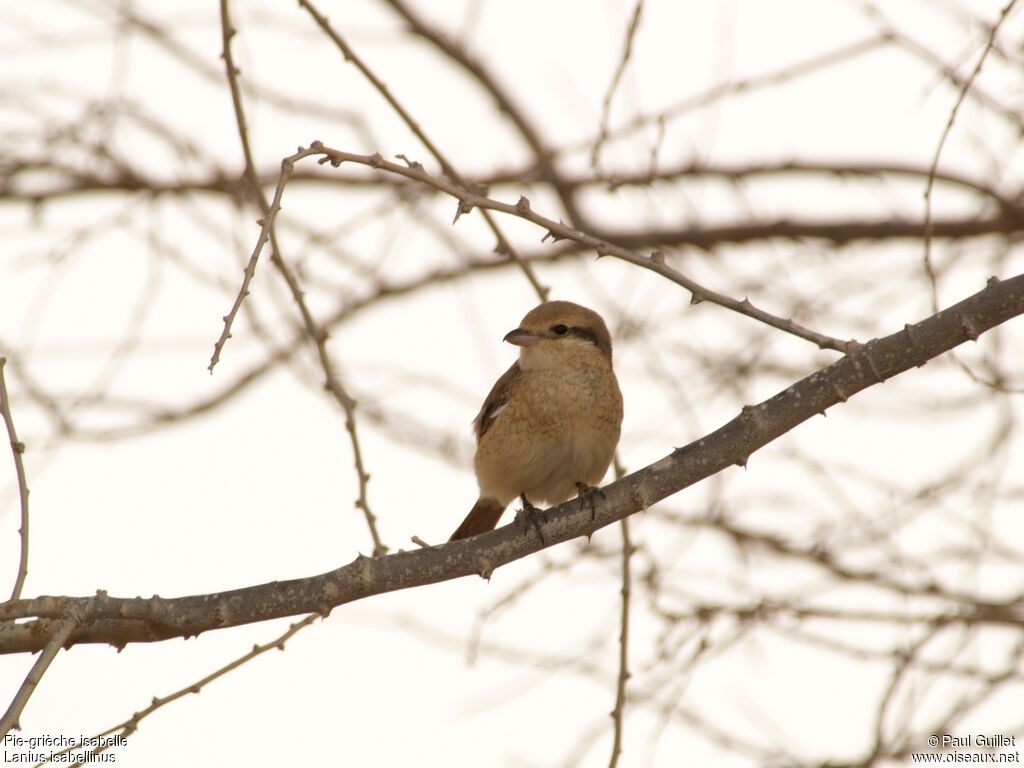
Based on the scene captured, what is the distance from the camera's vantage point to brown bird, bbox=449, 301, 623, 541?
475 cm

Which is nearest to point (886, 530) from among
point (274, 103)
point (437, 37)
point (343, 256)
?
point (343, 256)

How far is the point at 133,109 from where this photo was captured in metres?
5.30

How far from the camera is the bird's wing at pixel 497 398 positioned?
5.07 meters

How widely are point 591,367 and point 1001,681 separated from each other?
192 centimetres

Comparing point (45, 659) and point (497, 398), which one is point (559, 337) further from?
point (45, 659)

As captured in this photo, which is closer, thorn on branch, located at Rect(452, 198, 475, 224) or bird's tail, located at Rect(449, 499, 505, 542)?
thorn on branch, located at Rect(452, 198, 475, 224)

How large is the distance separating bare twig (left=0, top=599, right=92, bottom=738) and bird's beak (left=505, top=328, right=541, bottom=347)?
2.43 meters

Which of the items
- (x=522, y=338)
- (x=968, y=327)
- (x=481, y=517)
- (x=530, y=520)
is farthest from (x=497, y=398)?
(x=968, y=327)

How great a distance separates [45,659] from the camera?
2.70 metres

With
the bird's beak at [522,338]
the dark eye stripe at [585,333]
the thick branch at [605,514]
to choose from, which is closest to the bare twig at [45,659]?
the thick branch at [605,514]

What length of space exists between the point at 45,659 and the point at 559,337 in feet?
9.20

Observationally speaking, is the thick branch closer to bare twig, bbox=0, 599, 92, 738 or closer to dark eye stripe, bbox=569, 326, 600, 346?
bare twig, bbox=0, 599, 92, 738

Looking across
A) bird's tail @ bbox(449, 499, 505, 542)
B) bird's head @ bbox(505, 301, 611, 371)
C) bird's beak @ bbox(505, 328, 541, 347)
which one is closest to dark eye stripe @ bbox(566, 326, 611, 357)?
bird's head @ bbox(505, 301, 611, 371)

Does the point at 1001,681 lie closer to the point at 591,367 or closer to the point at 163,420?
the point at 591,367
